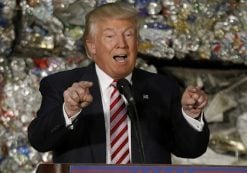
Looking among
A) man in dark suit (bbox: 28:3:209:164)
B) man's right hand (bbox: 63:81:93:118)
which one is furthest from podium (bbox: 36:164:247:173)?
man in dark suit (bbox: 28:3:209:164)

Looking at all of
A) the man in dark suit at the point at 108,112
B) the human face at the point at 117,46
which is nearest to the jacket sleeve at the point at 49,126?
the man in dark suit at the point at 108,112

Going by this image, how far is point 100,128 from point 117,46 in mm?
154

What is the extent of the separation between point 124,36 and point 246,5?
3.46 feet

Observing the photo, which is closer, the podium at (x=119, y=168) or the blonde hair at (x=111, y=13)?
the podium at (x=119, y=168)

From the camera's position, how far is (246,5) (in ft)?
8.11

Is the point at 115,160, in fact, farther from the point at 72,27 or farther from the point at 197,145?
the point at 72,27

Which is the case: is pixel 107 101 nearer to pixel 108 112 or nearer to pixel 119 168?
pixel 108 112

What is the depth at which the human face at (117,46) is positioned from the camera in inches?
58.5

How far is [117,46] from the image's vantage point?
1.50 metres

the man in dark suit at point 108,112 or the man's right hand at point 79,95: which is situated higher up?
the man's right hand at point 79,95

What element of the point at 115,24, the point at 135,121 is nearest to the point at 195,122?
the point at 135,121

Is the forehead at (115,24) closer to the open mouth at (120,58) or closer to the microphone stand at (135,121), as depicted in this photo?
the open mouth at (120,58)

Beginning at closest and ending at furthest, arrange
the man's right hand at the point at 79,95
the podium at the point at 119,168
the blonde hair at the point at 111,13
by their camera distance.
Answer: the podium at the point at 119,168 < the man's right hand at the point at 79,95 < the blonde hair at the point at 111,13

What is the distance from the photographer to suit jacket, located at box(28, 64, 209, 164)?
1422 millimetres
